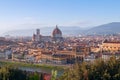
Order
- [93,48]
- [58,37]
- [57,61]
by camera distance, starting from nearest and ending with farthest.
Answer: [57,61]
[93,48]
[58,37]

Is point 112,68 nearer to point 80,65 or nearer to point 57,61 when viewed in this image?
point 80,65

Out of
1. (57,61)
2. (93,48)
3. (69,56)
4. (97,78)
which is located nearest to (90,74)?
(97,78)

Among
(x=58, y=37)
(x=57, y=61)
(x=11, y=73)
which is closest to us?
(x=11, y=73)

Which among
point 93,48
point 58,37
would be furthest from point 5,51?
point 58,37

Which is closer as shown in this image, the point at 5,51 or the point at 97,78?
the point at 97,78

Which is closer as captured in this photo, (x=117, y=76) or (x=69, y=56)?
(x=117, y=76)

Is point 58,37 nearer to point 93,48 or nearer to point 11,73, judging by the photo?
point 93,48
